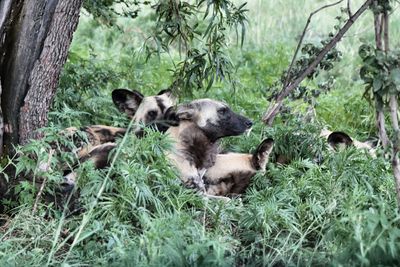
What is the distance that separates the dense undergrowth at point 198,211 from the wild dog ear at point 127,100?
0.08 metres

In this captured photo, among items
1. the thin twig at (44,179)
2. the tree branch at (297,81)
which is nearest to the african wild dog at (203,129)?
the tree branch at (297,81)

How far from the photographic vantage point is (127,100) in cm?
627

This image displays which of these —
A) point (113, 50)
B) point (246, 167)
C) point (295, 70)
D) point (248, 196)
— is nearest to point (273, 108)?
point (295, 70)

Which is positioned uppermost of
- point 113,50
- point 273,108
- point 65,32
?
point 65,32

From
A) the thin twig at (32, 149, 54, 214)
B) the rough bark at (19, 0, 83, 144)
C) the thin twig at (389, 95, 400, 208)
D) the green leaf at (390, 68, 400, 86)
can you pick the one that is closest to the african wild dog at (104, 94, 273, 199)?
the rough bark at (19, 0, 83, 144)

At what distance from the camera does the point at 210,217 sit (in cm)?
459

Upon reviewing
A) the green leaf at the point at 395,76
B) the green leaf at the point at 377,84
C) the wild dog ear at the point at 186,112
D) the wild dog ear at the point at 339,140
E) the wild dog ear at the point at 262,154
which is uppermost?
the green leaf at the point at 395,76

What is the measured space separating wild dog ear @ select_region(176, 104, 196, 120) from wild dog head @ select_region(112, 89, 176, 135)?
8.7 inches

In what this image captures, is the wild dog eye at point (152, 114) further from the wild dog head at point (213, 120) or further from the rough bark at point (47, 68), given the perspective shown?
the rough bark at point (47, 68)

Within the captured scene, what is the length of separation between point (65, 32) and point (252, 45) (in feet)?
14.5

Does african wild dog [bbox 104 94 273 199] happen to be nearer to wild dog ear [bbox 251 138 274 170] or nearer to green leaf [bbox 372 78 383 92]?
wild dog ear [bbox 251 138 274 170]

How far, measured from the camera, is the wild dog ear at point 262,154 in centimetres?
545

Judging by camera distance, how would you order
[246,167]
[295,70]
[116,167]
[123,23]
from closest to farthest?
[116,167], [246,167], [295,70], [123,23]

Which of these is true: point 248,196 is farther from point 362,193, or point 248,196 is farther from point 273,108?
point 273,108
